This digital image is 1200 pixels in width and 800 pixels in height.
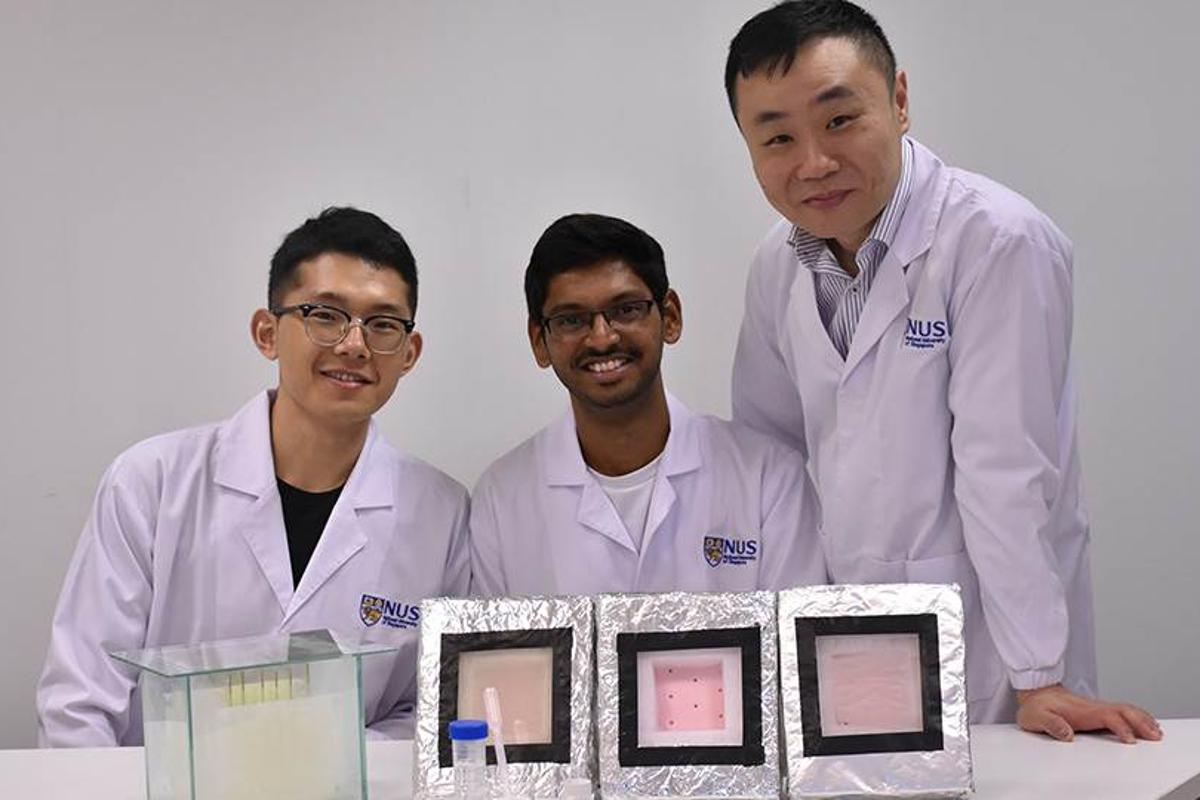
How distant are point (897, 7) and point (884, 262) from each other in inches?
32.1

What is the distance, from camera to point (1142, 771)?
5.11 feet

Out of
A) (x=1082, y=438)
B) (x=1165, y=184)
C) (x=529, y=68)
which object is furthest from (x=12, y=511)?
(x=1165, y=184)

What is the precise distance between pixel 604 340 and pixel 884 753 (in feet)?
2.90

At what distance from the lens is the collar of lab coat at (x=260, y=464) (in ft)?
7.32

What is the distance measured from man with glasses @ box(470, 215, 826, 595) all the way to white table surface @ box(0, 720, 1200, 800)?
530mm

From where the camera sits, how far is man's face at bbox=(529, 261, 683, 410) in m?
2.19

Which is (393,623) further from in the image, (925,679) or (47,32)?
(47,32)

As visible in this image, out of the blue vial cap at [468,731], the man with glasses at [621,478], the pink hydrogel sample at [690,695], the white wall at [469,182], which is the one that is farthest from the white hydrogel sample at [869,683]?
the white wall at [469,182]

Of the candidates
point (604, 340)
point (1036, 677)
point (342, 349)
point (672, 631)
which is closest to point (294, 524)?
point (342, 349)

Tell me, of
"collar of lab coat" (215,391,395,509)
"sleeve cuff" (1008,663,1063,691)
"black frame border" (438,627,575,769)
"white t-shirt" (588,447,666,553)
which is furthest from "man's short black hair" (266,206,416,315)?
"sleeve cuff" (1008,663,1063,691)

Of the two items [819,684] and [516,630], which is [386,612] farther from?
[819,684]

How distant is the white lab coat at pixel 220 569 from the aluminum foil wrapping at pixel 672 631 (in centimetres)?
73

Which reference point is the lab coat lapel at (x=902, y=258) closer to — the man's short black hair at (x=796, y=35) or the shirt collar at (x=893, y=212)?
the shirt collar at (x=893, y=212)

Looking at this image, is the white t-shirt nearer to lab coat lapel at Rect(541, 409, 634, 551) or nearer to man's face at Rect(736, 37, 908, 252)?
lab coat lapel at Rect(541, 409, 634, 551)
